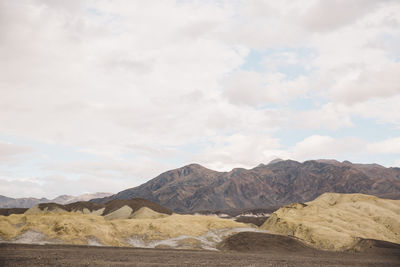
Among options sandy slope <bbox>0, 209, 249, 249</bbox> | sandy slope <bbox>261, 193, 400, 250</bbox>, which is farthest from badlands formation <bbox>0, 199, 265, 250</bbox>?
sandy slope <bbox>261, 193, 400, 250</bbox>

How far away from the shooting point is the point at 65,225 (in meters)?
57.5

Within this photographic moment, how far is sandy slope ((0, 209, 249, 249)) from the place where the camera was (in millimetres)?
55719

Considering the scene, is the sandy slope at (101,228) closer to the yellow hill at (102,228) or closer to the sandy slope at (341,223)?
the yellow hill at (102,228)

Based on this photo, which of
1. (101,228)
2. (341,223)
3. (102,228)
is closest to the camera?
(101,228)

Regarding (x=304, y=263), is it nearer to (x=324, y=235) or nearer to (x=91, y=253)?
(x=91, y=253)

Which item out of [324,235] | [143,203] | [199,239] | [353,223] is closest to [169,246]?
[199,239]

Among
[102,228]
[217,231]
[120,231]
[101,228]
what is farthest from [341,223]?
[101,228]

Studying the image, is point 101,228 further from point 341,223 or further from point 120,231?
point 341,223

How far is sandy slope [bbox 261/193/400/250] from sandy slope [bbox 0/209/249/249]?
12514mm

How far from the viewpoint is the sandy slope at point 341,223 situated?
6353 cm

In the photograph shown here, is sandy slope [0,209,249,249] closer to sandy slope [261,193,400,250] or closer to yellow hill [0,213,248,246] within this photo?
yellow hill [0,213,248,246]

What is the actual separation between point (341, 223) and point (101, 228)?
5029 cm

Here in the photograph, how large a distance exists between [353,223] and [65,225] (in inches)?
2344

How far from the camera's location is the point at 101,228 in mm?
59250
